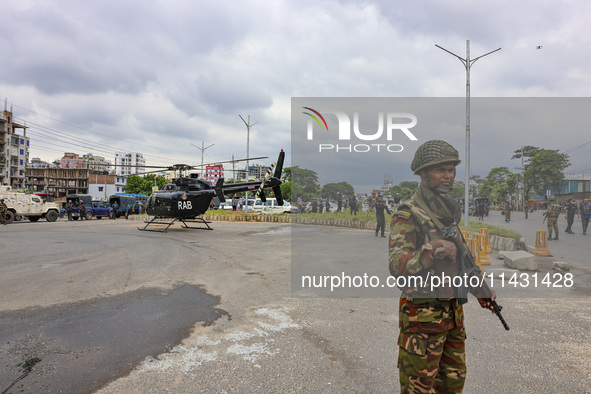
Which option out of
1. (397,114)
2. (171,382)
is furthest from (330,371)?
(397,114)

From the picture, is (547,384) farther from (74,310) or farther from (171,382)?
(74,310)

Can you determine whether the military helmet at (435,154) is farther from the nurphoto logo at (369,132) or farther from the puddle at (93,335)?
the puddle at (93,335)

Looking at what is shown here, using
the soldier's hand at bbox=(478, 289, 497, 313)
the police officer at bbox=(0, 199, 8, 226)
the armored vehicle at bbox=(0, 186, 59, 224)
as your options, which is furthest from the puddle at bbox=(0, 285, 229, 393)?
the armored vehicle at bbox=(0, 186, 59, 224)

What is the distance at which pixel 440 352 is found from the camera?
201 centimetres

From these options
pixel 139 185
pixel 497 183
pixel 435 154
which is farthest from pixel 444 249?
pixel 139 185

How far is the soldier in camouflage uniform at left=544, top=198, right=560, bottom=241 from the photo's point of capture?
759cm

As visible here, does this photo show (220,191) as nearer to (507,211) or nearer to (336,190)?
(336,190)

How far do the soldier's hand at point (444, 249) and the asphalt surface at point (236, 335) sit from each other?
1.58 metres

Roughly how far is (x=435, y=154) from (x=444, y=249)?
612mm

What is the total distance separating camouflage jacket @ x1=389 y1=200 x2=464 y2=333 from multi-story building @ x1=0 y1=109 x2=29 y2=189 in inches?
2773

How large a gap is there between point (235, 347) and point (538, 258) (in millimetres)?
8719

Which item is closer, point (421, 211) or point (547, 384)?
Result: point (421, 211)

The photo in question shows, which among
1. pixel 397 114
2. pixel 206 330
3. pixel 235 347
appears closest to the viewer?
pixel 397 114

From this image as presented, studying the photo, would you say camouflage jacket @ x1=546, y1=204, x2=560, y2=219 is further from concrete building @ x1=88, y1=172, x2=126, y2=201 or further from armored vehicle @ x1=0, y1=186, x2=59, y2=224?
concrete building @ x1=88, y1=172, x2=126, y2=201
